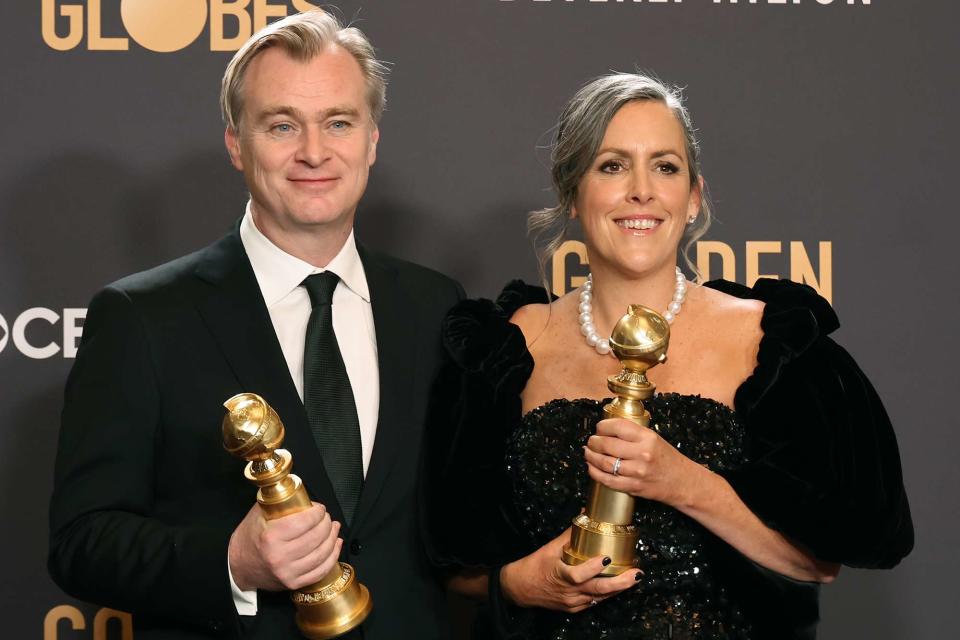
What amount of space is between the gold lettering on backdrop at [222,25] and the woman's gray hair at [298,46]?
0.62 metres

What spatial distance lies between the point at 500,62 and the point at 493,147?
0.60 feet

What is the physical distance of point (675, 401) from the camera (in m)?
1.99

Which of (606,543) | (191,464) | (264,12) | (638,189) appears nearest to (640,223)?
(638,189)

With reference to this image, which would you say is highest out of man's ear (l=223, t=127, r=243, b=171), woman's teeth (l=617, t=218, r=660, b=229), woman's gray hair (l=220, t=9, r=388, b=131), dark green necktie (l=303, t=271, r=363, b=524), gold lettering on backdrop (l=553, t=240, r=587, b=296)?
woman's gray hair (l=220, t=9, r=388, b=131)

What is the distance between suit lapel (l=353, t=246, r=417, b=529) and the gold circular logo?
804 mm

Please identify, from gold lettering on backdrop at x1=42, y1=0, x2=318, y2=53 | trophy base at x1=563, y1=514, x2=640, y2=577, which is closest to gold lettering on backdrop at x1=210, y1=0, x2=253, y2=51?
gold lettering on backdrop at x1=42, y1=0, x2=318, y2=53

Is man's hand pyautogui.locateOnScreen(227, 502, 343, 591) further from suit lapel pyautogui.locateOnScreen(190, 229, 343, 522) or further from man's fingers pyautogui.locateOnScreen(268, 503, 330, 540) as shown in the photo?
suit lapel pyautogui.locateOnScreen(190, 229, 343, 522)

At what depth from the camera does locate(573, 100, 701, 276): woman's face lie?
2041 mm

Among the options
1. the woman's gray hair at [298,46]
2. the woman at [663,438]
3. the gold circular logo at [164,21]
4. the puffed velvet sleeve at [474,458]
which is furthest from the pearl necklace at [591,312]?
the gold circular logo at [164,21]

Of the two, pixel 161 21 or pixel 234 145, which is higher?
pixel 161 21

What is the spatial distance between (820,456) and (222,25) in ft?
5.15

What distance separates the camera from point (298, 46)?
2.07 m

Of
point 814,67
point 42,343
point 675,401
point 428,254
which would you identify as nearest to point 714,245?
point 814,67

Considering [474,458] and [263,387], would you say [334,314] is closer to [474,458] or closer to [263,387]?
[263,387]
